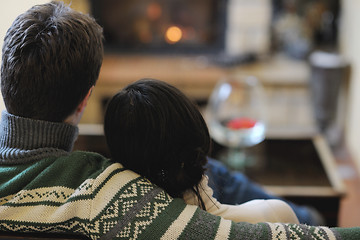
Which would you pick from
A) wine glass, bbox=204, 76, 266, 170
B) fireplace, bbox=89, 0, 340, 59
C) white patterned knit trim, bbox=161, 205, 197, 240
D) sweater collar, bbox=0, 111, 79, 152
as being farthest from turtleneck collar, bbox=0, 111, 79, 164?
fireplace, bbox=89, 0, 340, 59

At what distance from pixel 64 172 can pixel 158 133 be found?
17cm

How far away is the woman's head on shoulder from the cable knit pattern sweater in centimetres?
4

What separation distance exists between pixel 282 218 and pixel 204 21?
2729 mm

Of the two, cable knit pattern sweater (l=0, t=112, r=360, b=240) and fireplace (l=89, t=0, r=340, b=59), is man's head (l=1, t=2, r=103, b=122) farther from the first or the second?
fireplace (l=89, t=0, r=340, b=59)

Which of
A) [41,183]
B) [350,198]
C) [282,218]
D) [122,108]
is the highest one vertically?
[122,108]

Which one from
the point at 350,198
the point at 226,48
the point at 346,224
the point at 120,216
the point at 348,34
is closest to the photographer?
the point at 120,216

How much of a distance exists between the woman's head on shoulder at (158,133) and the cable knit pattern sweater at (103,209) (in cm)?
4

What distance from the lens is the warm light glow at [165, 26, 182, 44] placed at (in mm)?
3504

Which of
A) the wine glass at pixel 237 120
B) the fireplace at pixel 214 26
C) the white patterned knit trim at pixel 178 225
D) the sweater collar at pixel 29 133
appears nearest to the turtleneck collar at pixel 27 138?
the sweater collar at pixel 29 133

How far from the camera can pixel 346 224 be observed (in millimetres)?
2141

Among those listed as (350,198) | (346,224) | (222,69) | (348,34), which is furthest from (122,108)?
(348,34)

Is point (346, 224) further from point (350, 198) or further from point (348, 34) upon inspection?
point (348, 34)

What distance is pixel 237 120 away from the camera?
6.64 ft

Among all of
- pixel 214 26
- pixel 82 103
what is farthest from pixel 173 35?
pixel 82 103
